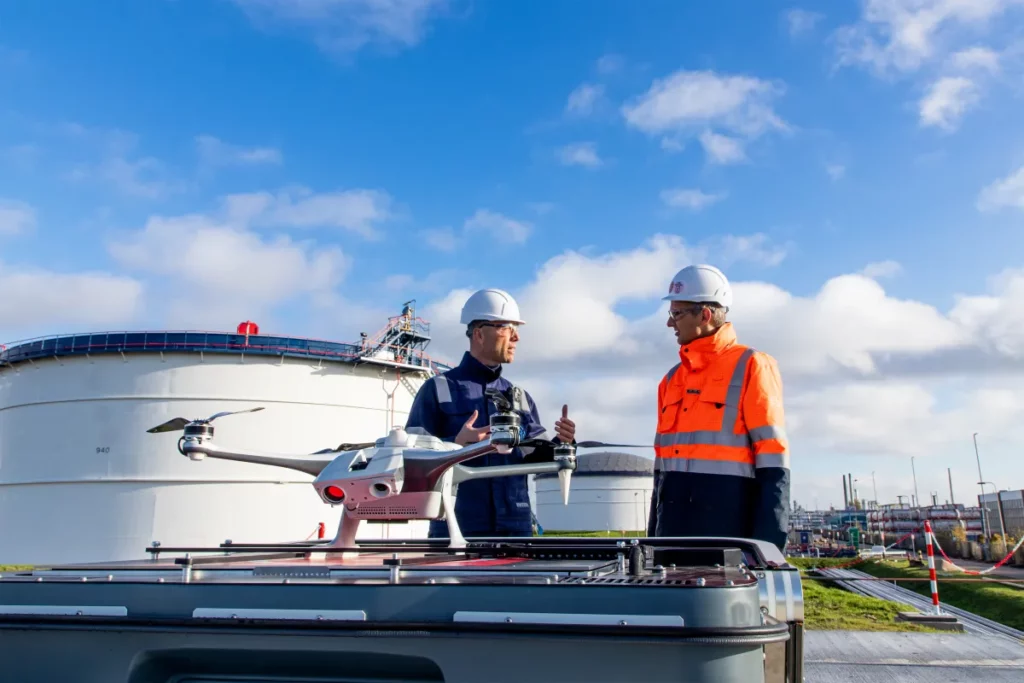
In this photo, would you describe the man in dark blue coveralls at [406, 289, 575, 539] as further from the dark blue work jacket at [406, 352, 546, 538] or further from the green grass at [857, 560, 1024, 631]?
the green grass at [857, 560, 1024, 631]

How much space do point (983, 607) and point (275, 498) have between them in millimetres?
17745

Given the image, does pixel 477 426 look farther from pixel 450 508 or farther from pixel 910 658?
pixel 910 658

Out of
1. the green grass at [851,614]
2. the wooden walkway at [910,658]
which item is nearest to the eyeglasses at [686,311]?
the wooden walkway at [910,658]

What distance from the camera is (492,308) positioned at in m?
4.31

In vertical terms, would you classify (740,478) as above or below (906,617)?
above

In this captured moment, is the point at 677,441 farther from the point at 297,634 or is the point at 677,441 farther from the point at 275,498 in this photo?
the point at 275,498

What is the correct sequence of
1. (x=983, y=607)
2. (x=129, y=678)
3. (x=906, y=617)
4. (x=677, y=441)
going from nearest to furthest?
1. (x=129, y=678)
2. (x=677, y=441)
3. (x=906, y=617)
4. (x=983, y=607)

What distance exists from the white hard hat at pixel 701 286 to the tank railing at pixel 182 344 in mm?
20831

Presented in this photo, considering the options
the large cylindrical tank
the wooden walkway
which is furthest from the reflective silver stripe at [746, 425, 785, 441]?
the large cylindrical tank

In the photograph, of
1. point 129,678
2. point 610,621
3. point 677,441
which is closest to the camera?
point 610,621

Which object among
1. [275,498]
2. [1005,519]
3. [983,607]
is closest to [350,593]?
[983,607]

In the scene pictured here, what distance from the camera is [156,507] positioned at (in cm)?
2205

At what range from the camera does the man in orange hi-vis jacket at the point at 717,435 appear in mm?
3334

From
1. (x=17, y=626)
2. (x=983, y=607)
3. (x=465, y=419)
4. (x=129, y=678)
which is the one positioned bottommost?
(x=983, y=607)
